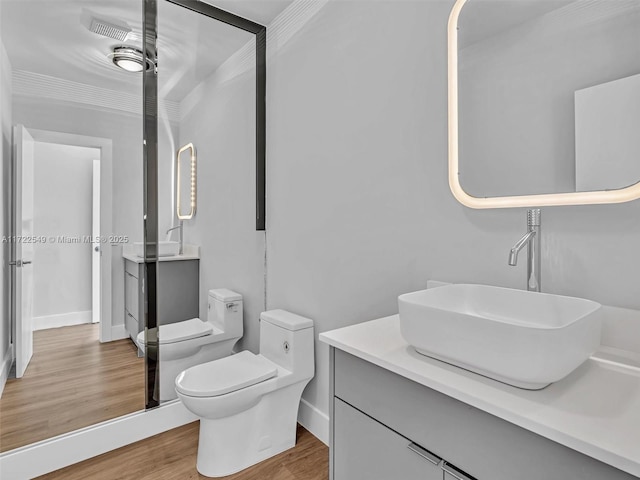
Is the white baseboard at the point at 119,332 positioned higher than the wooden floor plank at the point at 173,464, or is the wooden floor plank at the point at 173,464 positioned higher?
the white baseboard at the point at 119,332

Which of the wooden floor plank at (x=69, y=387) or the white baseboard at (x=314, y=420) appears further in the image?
the white baseboard at (x=314, y=420)

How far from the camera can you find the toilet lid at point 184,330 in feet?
7.02

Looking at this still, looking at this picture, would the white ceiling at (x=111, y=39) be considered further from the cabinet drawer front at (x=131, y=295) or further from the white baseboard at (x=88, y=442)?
the white baseboard at (x=88, y=442)

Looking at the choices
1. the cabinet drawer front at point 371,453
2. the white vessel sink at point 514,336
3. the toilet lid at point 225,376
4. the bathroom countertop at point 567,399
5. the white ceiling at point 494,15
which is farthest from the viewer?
the toilet lid at point 225,376

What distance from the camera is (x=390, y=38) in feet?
5.52

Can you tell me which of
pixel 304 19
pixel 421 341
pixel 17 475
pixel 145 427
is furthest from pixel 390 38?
pixel 17 475

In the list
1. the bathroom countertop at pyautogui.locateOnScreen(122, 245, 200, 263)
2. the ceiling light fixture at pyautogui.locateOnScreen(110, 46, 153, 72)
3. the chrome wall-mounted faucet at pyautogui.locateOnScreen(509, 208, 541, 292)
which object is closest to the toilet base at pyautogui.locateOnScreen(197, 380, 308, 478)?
the bathroom countertop at pyautogui.locateOnScreen(122, 245, 200, 263)

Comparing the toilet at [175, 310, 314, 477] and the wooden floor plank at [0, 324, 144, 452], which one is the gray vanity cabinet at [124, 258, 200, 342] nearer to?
the wooden floor plank at [0, 324, 144, 452]

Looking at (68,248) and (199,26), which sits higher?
(199,26)

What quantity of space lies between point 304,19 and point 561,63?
154cm

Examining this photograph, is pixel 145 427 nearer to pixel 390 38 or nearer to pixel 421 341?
pixel 421 341

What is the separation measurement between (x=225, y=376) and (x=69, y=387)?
87 cm

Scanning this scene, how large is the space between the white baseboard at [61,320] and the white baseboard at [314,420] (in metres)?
1.32

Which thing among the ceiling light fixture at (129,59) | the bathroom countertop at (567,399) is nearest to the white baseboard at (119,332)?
the ceiling light fixture at (129,59)
